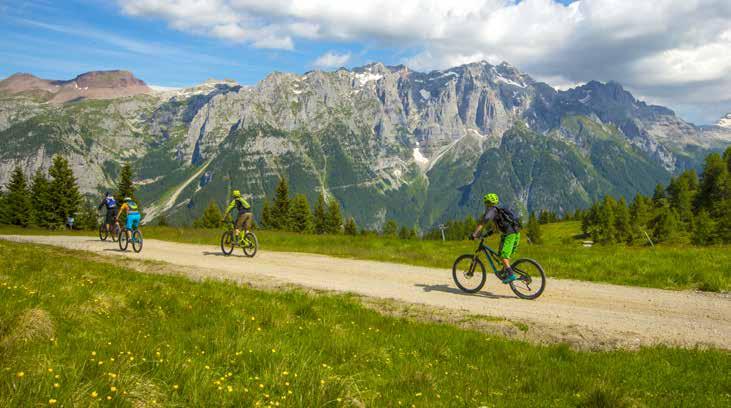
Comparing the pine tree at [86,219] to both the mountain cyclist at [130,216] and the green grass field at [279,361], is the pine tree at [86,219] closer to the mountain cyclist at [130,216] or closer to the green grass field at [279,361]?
the mountain cyclist at [130,216]

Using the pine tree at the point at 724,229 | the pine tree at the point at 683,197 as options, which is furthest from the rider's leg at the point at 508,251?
the pine tree at the point at 683,197

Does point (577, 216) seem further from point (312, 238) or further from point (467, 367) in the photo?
point (467, 367)

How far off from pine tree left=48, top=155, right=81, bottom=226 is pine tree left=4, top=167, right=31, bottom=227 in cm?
588

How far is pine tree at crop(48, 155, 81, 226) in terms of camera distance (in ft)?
226

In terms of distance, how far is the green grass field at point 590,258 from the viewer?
1630cm

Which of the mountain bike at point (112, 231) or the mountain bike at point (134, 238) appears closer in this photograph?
the mountain bike at point (134, 238)

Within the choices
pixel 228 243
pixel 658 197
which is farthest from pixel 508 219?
pixel 658 197

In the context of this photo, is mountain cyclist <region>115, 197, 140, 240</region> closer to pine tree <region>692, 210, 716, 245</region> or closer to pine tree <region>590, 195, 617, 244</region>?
pine tree <region>692, 210, 716, 245</region>

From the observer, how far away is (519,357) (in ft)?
26.3

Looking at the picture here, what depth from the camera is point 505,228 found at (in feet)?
48.8

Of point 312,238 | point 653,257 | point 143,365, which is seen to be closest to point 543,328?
point 143,365

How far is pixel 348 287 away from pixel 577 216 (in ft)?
539

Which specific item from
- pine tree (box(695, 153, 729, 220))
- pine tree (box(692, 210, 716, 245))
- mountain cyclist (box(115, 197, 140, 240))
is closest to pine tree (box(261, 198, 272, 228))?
mountain cyclist (box(115, 197, 140, 240))

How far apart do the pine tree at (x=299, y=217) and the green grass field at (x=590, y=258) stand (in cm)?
5852
